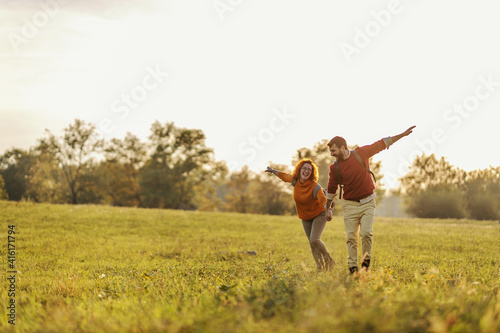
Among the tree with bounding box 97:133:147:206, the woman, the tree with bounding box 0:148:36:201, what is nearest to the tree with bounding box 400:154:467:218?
Answer: the tree with bounding box 97:133:147:206

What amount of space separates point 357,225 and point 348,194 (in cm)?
69

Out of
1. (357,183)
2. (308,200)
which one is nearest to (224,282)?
(308,200)

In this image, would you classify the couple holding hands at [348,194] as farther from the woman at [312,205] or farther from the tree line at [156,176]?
the tree line at [156,176]

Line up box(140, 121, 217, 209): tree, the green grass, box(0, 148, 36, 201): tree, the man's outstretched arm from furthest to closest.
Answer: box(0, 148, 36, 201): tree, box(140, 121, 217, 209): tree, the man's outstretched arm, the green grass

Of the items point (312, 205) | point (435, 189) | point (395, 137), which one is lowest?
point (312, 205)

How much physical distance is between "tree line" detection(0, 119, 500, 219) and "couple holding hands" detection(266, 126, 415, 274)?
153ft

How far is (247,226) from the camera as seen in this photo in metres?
24.0

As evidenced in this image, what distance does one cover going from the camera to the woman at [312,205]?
27.4 ft

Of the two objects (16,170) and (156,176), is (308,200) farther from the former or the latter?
(16,170)

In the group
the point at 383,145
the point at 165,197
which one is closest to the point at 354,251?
the point at 383,145

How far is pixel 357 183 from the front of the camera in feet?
26.1

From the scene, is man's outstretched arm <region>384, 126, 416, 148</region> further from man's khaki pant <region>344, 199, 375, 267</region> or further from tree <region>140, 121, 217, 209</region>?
tree <region>140, 121, 217, 209</region>

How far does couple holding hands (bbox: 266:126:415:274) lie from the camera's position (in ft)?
26.0

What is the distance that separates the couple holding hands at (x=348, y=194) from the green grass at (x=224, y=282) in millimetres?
529
